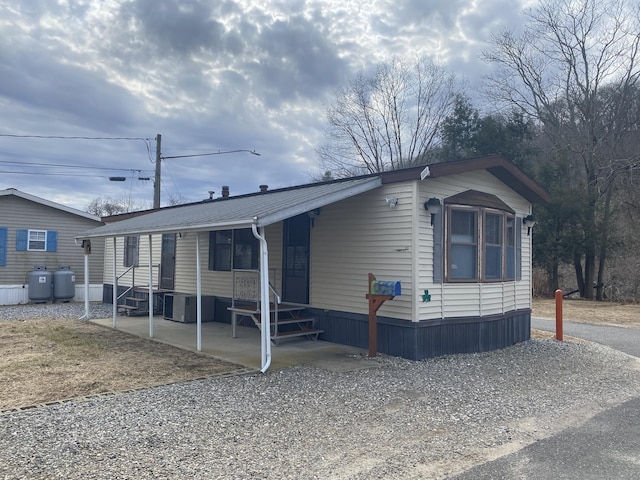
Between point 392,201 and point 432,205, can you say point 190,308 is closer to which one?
point 392,201

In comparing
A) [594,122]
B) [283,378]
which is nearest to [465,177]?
[283,378]

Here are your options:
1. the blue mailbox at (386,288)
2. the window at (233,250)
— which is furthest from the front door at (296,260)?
the blue mailbox at (386,288)

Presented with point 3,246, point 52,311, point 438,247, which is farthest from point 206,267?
point 3,246

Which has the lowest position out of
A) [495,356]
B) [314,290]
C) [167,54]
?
[495,356]

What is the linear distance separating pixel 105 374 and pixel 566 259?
61.5 ft

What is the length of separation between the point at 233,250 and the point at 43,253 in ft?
28.3

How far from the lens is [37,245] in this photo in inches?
629

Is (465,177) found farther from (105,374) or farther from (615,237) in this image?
(615,237)

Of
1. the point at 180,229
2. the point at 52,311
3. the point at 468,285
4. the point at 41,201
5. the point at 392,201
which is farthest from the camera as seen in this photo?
the point at 41,201

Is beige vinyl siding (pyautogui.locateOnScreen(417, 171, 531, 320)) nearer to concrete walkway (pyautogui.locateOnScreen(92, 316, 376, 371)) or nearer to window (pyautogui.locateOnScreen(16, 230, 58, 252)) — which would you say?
concrete walkway (pyautogui.locateOnScreen(92, 316, 376, 371))

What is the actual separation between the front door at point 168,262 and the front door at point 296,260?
4.52 metres

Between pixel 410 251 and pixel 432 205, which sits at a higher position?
pixel 432 205

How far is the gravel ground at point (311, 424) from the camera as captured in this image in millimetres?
3609

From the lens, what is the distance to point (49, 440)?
4027 mm
